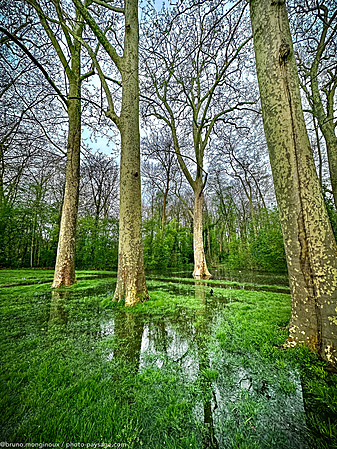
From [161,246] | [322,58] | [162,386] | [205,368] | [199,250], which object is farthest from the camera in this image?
[161,246]

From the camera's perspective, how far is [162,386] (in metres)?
1.47

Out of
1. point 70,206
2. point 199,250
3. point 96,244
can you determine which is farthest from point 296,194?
point 96,244

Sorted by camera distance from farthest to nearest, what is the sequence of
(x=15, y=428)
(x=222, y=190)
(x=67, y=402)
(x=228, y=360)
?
(x=222, y=190), (x=228, y=360), (x=67, y=402), (x=15, y=428)

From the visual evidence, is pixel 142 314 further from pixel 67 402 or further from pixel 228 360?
pixel 67 402

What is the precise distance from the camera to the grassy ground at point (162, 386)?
104cm

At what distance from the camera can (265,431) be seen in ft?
3.52

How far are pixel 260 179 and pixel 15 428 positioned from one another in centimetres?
1961

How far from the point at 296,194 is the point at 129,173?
10.7 ft

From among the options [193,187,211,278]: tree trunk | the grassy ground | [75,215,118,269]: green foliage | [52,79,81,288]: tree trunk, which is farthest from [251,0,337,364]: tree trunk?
[75,215,118,269]: green foliage

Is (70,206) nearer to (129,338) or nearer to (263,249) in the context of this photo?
(129,338)

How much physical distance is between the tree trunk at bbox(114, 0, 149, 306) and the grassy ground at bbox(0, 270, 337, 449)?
1.14 metres

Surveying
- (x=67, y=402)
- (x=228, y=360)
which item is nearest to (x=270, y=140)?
(x=228, y=360)

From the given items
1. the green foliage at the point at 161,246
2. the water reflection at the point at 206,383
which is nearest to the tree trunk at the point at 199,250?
the water reflection at the point at 206,383

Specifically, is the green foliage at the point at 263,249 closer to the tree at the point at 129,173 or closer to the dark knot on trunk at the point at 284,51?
the tree at the point at 129,173
